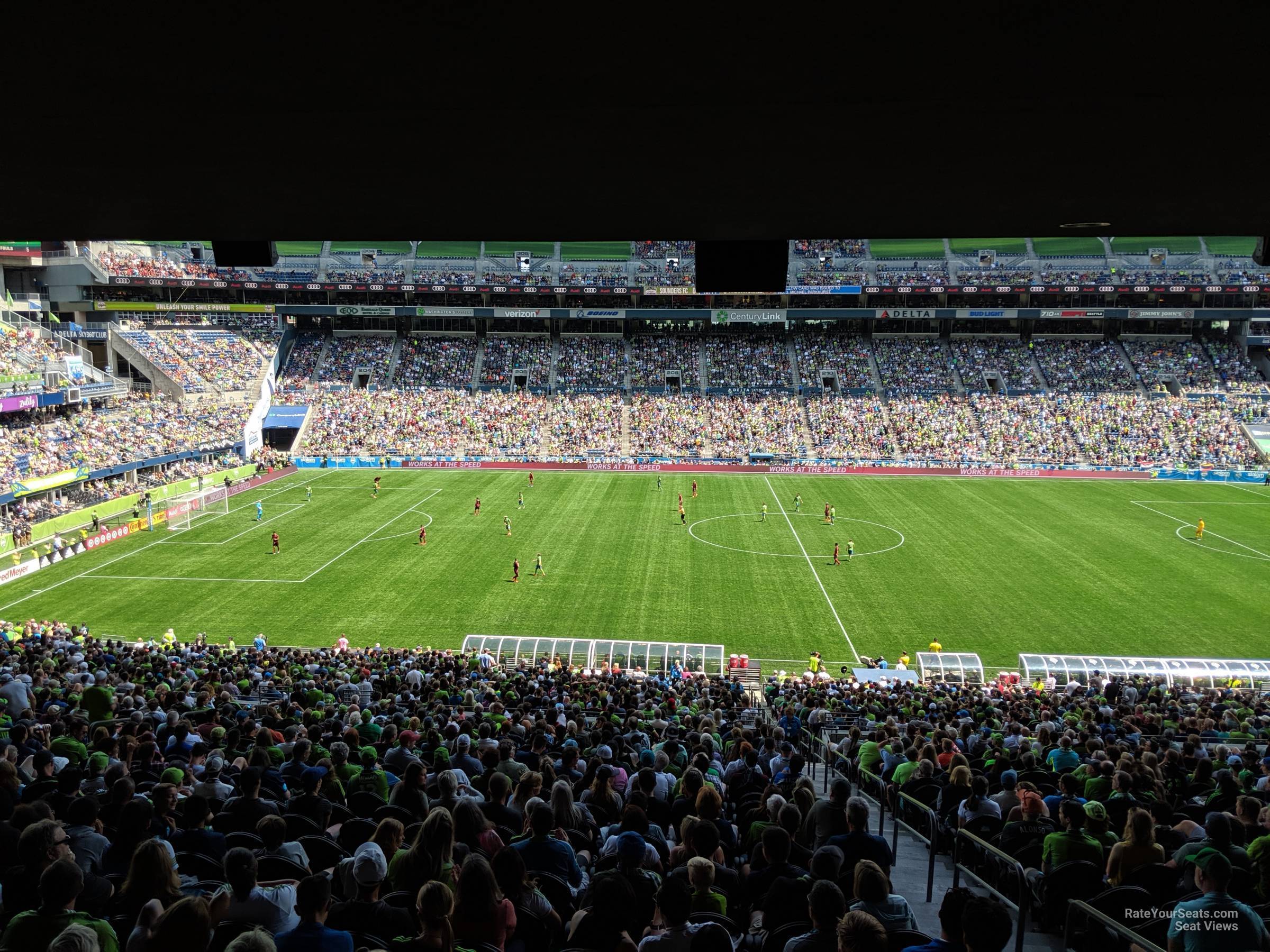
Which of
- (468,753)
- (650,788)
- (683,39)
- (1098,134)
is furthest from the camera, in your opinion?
(468,753)

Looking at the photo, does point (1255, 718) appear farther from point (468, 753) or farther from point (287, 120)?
point (287, 120)

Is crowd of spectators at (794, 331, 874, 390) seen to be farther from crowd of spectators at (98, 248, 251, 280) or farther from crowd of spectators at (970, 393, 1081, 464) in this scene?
crowd of spectators at (98, 248, 251, 280)

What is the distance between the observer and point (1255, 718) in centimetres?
1592

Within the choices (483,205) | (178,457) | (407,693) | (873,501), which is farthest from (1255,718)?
(178,457)

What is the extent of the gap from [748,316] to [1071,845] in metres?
69.7

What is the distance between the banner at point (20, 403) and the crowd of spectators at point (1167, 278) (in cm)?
7917

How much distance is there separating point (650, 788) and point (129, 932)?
4.72 metres

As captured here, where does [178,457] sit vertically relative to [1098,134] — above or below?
below

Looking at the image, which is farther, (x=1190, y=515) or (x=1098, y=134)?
(x=1190, y=515)

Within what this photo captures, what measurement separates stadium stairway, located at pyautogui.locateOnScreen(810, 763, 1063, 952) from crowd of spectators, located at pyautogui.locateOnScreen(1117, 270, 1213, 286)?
244 feet

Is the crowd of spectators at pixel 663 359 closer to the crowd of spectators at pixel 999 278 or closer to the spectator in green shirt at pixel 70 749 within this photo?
the crowd of spectators at pixel 999 278

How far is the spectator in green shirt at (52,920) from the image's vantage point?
4.21m

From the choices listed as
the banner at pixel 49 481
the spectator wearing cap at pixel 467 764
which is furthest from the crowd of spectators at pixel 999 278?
the spectator wearing cap at pixel 467 764

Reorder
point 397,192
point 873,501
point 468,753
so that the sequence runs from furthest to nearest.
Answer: point 873,501
point 468,753
point 397,192
